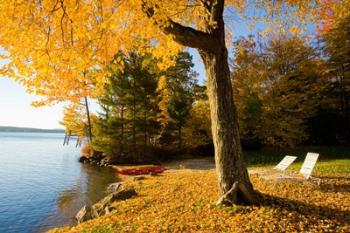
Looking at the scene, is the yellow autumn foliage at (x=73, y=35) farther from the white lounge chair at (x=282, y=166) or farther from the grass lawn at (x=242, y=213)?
the white lounge chair at (x=282, y=166)

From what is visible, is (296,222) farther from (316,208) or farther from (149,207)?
(149,207)

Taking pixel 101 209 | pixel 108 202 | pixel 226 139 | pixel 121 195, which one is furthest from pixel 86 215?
pixel 226 139

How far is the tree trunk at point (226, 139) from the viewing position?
632cm

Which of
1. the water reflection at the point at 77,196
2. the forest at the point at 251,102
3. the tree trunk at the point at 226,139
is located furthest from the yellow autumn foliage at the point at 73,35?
the forest at the point at 251,102

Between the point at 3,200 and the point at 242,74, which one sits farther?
the point at 242,74

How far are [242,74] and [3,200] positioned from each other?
57.8 ft

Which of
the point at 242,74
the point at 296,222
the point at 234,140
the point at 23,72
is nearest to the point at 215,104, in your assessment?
the point at 234,140

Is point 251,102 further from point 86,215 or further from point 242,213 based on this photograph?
point 242,213

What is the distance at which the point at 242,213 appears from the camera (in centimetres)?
594

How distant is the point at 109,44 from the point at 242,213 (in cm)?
485

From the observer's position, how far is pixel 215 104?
21.0 feet

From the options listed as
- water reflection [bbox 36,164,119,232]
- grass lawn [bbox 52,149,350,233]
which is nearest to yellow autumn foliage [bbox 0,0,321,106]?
grass lawn [bbox 52,149,350,233]

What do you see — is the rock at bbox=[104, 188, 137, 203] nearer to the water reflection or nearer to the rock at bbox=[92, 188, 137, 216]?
the rock at bbox=[92, 188, 137, 216]

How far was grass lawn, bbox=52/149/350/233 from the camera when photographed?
543 cm
